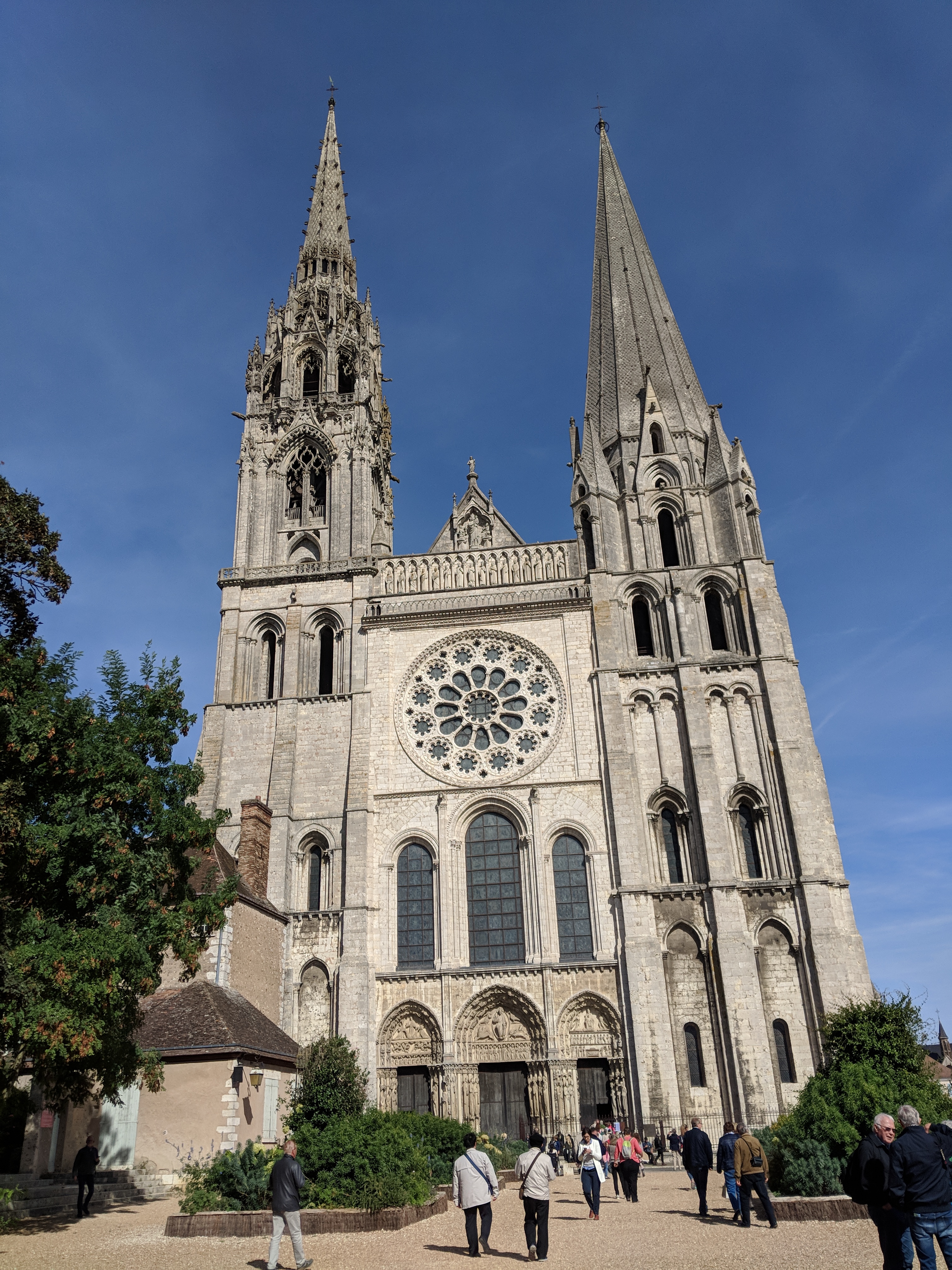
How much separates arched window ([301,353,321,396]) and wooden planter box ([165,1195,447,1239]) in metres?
28.9

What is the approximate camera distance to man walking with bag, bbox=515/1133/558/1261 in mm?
9570

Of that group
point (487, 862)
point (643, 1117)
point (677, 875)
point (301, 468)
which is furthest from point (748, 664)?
point (301, 468)

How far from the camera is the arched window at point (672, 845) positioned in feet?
83.7

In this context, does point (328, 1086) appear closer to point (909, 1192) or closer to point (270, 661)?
point (909, 1192)

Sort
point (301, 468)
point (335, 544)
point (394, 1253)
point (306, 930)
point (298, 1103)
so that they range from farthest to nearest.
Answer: point (301, 468) < point (335, 544) < point (306, 930) < point (298, 1103) < point (394, 1253)

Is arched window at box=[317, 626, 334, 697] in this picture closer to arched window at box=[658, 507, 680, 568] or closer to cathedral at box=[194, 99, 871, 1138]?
cathedral at box=[194, 99, 871, 1138]

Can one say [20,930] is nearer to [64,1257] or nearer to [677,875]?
[64,1257]

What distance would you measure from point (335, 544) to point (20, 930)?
64.9 feet

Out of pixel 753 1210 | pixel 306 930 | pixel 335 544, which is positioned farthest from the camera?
pixel 335 544

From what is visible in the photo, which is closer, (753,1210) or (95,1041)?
(95,1041)

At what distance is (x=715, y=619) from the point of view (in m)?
29.5

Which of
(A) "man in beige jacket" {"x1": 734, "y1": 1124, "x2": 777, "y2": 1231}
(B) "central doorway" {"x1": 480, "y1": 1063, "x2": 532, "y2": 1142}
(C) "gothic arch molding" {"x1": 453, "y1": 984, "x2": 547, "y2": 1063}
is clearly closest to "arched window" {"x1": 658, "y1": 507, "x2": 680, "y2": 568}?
(C) "gothic arch molding" {"x1": 453, "y1": 984, "x2": 547, "y2": 1063}

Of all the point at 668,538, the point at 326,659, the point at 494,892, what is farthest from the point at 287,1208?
the point at 668,538

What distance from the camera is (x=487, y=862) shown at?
2628 cm
